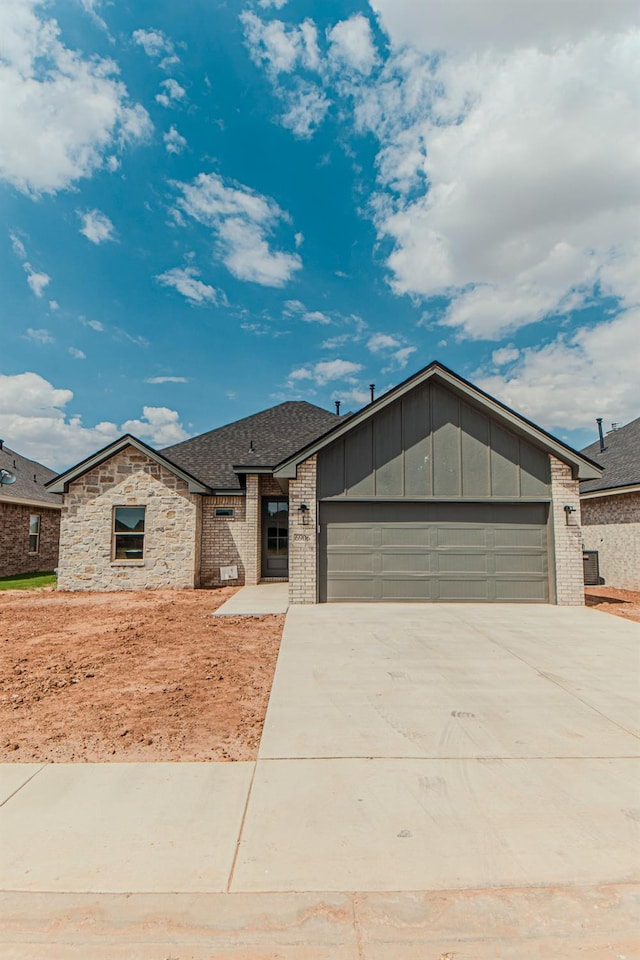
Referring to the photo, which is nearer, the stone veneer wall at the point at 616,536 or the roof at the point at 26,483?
the stone veneer wall at the point at 616,536

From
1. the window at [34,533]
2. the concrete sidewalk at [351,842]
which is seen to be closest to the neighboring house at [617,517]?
the concrete sidewalk at [351,842]

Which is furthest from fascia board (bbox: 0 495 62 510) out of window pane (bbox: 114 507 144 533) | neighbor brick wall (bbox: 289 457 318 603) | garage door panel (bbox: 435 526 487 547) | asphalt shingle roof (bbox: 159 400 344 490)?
garage door panel (bbox: 435 526 487 547)

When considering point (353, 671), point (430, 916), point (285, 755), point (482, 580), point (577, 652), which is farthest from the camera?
point (482, 580)

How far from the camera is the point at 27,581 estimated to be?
642 inches

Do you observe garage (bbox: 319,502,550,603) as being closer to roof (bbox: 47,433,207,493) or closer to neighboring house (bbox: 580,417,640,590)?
roof (bbox: 47,433,207,493)

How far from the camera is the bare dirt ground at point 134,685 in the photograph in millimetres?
3994

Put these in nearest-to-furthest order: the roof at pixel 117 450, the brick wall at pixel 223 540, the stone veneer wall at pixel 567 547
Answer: the stone veneer wall at pixel 567 547 < the roof at pixel 117 450 < the brick wall at pixel 223 540

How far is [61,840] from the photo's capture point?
9.06 ft

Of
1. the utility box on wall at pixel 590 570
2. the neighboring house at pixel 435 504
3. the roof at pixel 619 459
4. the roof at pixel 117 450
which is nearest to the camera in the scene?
the neighboring house at pixel 435 504

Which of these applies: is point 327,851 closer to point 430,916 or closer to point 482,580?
point 430,916

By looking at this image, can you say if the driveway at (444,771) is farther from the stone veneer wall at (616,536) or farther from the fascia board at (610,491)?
the stone veneer wall at (616,536)

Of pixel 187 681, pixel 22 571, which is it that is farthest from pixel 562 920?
pixel 22 571

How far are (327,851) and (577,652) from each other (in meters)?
5.68

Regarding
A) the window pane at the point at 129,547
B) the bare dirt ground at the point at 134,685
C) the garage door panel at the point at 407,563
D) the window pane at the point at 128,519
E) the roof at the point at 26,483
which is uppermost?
the roof at the point at 26,483
